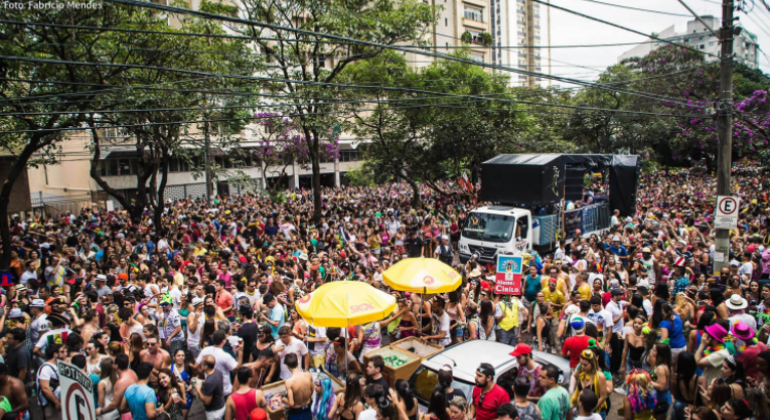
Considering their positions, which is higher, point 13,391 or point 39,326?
→ point 39,326

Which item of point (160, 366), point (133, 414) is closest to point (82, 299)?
point (160, 366)

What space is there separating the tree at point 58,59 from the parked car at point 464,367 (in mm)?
10673

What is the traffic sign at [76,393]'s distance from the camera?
4712mm

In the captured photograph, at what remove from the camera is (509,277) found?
9.20 metres

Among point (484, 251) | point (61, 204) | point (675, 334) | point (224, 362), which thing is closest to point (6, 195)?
point (224, 362)

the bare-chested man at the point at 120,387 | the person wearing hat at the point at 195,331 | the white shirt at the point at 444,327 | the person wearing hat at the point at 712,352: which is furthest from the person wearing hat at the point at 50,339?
the person wearing hat at the point at 712,352

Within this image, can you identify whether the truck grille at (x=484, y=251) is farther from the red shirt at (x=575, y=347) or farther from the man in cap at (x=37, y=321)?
the man in cap at (x=37, y=321)

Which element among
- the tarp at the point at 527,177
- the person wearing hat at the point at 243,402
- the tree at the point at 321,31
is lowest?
the person wearing hat at the point at 243,402

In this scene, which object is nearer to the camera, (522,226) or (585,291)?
(585,291)

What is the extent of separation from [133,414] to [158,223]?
45.9ft

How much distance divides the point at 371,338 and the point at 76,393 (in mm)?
3938

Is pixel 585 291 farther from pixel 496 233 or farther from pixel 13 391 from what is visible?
pixel 13 391

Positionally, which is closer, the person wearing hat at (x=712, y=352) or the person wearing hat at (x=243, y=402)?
the person wearing hat at (x=243, y=402)

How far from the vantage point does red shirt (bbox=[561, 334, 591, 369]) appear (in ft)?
21.8
